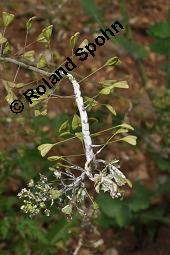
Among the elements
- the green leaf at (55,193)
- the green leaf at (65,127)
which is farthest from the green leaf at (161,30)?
the green leaf at (55,193)

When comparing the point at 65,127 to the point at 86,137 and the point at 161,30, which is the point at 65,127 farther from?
the point at 161,30

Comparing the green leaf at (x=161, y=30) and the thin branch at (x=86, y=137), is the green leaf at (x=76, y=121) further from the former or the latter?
the green leaf at (x=161, y=30)

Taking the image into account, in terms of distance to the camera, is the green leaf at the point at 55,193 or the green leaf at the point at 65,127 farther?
the green leaf at the point at 65,127

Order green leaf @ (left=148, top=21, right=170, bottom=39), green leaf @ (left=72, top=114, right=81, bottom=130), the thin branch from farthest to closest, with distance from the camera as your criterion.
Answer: green leaf @ (left=148, top=21, right=170, bottom=39) < green leaf @ (left=72, top=114, right=81, bottom=130) < the thin branch

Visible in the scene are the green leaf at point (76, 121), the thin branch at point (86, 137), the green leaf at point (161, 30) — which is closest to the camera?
the thin branch at point (86, 137)

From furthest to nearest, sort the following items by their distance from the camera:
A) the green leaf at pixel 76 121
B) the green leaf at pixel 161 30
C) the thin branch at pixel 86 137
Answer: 1. the green leaf at pixel 161 30
2. the green leaf at pixel 76 121
3. the thin branch at pixel 86 137

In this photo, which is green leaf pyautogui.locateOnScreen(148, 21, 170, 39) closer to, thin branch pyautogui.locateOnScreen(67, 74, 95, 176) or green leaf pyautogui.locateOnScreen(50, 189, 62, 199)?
thin branch pyautogui.locateOnScreen(67, 74, 95, 176)

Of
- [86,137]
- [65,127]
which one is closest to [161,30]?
[65,127]

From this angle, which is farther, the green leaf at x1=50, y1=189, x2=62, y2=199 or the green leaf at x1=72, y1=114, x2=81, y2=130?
the green leaf at x1=72, y1=114, x2=81, y2=130

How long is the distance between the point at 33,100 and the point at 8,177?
1131 mm

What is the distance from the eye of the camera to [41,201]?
3.47 ft

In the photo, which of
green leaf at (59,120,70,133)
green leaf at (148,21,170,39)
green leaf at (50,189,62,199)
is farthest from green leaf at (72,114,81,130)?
green leaf at (148,21,170,39)

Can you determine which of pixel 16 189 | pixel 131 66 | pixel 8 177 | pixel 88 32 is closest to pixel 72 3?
pixel 88 32

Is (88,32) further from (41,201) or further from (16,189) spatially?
(41,201)
